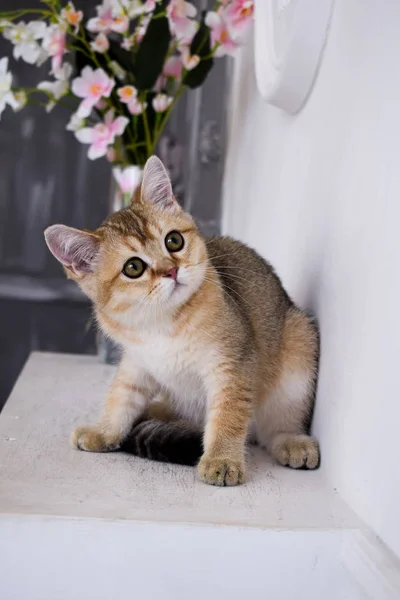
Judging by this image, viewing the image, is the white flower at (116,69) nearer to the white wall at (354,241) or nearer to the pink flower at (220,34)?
the pink flower at (220,34)

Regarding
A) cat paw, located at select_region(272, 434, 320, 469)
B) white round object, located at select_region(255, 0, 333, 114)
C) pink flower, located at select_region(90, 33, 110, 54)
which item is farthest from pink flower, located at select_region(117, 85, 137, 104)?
cat paw, located at select_region(272, 434, 320, 469)

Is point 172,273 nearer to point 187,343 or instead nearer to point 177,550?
point 187,343

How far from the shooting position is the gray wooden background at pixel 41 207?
257 centimetres

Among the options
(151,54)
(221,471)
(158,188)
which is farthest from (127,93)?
(221,471)

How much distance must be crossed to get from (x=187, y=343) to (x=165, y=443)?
0.15 metres

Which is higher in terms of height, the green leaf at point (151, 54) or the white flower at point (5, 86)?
the green leaf at point (151, 54)

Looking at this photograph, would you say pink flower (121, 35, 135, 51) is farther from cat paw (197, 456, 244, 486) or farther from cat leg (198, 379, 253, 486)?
cat paw (197, 456, 244, 486)

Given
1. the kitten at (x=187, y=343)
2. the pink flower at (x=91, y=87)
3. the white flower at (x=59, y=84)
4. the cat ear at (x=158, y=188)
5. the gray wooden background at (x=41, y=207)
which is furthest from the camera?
the gray wooden background at (x=41, y=207)

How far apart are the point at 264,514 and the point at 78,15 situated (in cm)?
127

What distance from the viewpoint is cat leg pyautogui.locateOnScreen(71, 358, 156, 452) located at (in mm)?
1222

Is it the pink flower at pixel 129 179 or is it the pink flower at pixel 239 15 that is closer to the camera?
the pink flower at pixel 239 15

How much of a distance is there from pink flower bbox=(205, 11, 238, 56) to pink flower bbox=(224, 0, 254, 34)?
0.02 meters

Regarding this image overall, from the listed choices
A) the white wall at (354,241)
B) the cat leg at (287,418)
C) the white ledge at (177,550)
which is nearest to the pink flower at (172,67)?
the white wall at (354,241)

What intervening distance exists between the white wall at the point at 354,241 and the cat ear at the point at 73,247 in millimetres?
350
